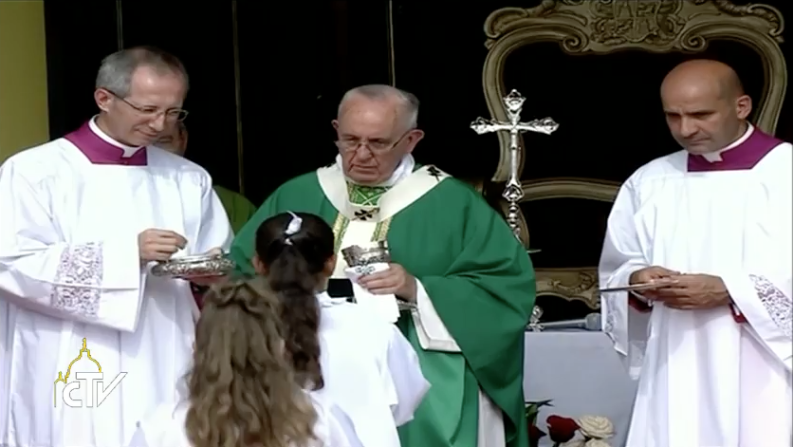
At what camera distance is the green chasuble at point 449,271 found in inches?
163

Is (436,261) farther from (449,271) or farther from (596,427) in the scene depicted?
(596,427)

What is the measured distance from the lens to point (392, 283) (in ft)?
13.0

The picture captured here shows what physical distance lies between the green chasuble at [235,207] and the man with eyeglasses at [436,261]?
952 millimetres

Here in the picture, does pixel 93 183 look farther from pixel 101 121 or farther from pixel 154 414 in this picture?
pixel 154 414

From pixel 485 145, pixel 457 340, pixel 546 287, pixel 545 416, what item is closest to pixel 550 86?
pixel 485 145

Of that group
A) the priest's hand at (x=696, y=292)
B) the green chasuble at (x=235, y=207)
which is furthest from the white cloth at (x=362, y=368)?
the green chasuble at (x=235, y=207)

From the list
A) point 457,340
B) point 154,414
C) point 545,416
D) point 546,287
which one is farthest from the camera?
point 546,287

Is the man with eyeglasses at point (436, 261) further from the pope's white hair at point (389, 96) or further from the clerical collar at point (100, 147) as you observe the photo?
the clerical collar at point (100, 147)

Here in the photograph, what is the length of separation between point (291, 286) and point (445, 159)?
3.52 m

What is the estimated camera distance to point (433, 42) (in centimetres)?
659

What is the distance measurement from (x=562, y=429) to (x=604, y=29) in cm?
267

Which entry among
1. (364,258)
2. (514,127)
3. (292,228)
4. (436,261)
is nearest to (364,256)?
(364,258)

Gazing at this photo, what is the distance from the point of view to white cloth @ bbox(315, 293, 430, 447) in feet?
10.4

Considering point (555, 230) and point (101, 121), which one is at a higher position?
point (101, 121)
